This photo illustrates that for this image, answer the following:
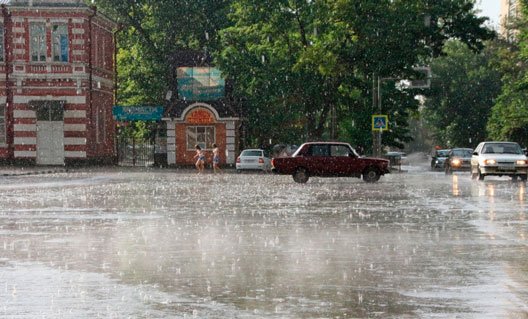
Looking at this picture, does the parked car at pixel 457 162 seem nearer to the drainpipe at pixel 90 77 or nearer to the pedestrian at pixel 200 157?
the pedestrian at pixel 200 157

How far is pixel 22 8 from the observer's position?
193 feet

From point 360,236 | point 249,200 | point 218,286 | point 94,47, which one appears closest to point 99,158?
point 94,47

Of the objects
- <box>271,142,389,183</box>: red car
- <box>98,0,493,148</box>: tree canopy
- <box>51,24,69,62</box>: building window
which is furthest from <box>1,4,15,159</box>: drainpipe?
<box>271,142,389,183</box>: red car

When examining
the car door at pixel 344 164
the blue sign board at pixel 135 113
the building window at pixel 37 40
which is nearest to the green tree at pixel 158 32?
the blue sign board at pixel 135 113

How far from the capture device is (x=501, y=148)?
42000 millimetres

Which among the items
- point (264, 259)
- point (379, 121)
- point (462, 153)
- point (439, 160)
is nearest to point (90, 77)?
point (379, 121)

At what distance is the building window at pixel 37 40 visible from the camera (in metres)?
59.2

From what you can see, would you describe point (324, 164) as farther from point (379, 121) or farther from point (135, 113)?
point (135, 113)

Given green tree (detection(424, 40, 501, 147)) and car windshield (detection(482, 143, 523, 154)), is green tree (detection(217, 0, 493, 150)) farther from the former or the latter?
green tree (detection(424, 40, 501, 147))

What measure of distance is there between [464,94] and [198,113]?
154 feet

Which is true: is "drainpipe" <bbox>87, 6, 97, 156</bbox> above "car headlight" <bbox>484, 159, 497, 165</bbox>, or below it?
above

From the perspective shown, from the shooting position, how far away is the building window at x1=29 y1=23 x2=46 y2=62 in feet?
194

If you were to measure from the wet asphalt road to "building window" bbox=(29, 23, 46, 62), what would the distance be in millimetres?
34102

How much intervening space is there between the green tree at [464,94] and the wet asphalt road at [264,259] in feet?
262
